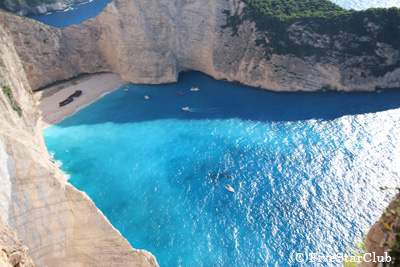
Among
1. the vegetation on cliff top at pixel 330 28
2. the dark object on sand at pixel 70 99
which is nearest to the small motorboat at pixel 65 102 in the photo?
the dark object on sand at pixel 70 99

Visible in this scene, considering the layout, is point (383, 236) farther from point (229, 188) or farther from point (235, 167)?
point (235, 167)

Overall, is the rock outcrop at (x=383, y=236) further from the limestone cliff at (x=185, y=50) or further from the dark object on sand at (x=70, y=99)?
the dark object on sand at (x=70, y=99)

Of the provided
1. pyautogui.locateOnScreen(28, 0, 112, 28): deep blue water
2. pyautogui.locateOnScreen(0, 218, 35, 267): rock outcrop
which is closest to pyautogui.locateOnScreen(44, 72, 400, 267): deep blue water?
pyautogui.locateOnScreen(0, 218, 35, 267): rock outcrop

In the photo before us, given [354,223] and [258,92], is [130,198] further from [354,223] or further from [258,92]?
[258,92]

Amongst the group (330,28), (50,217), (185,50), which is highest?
(330,28)

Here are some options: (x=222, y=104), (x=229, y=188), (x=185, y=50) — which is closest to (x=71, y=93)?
(x=185, y=50)

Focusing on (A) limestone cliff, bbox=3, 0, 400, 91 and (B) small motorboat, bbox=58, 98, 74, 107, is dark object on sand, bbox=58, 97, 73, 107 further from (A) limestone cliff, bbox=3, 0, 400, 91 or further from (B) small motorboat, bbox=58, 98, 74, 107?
(A) limestone cliff, bbox=3, 0, 400, 91
